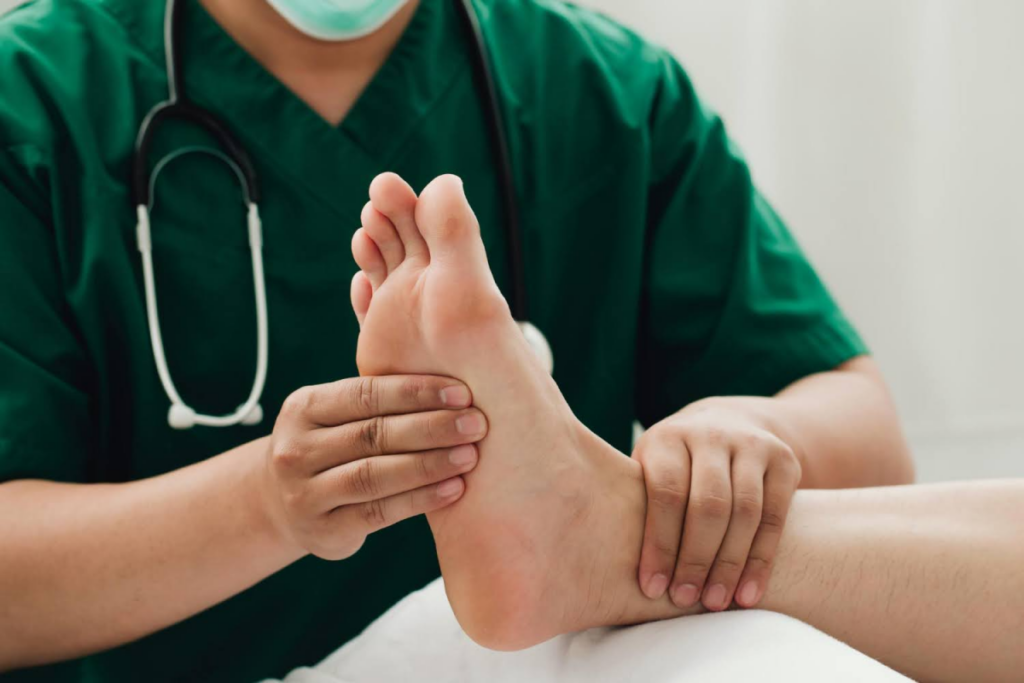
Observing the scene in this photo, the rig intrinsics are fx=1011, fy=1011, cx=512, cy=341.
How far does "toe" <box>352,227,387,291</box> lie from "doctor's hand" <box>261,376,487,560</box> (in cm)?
7

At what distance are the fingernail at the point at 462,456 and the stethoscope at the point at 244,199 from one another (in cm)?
16

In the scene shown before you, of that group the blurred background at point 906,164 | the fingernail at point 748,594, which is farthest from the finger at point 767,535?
the blurred background at point 906,164

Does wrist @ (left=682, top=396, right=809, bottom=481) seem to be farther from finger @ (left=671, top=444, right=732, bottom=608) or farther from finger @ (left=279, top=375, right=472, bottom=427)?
finger @ (left=279, top=375, right=472, bottom=427)

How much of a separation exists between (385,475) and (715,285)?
1.51ft

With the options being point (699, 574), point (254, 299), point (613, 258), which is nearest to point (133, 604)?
point (254, 299)

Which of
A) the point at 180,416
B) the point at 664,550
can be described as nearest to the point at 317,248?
the point at 180,416

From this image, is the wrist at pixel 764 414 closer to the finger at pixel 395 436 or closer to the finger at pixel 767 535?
the finger at pixel 767 535

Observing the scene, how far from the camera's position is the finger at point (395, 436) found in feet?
1.77

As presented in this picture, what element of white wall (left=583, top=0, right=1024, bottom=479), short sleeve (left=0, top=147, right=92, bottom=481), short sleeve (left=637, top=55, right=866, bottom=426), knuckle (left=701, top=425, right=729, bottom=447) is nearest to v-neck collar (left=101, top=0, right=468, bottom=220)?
short sleeve (left=0, top=147, right=92, bottom=481)

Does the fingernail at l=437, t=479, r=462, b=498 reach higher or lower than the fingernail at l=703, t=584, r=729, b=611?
higher

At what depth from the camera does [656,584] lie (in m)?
0.59

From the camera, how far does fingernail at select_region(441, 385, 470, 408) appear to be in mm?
550

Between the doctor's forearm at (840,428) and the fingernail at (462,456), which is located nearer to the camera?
the fingernail at (462,456)

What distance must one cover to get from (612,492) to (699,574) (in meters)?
0.07
